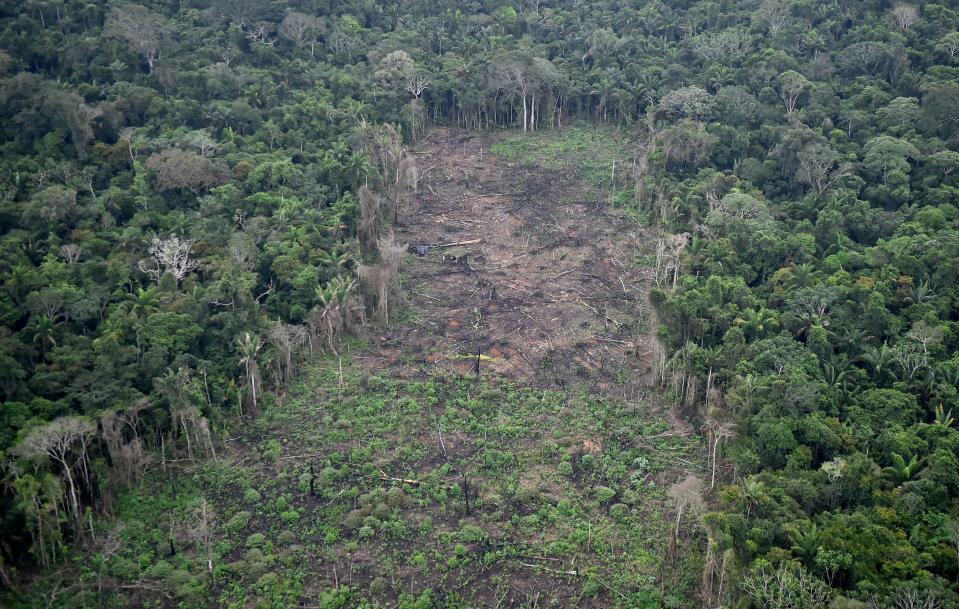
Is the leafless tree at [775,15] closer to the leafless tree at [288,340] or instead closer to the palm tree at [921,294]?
the palm tree at [921,294]

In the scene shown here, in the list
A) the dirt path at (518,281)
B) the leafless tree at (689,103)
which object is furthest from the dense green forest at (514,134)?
the dirt path at (518,281)

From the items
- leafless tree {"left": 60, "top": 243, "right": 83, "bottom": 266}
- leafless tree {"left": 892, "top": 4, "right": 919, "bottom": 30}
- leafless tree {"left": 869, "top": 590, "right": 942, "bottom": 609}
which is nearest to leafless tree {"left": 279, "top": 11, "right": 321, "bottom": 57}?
leafless tree {"left": 60, "top": 243, "right": 83, "bottom": 266}

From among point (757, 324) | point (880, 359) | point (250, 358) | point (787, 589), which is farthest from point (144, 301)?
point (880, 359)

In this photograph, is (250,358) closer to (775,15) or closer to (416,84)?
(416,84)

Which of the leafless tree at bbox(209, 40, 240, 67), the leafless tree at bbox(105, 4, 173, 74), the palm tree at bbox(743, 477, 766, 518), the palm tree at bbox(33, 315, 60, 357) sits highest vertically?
the leafless tree at bbox(105, 4, 173, 74)

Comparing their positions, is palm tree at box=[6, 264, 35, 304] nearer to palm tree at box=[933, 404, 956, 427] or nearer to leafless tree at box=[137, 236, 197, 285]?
leafless tree at box=[137, 236, 197, 285]

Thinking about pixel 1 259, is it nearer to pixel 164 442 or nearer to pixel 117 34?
pixel 164 442
